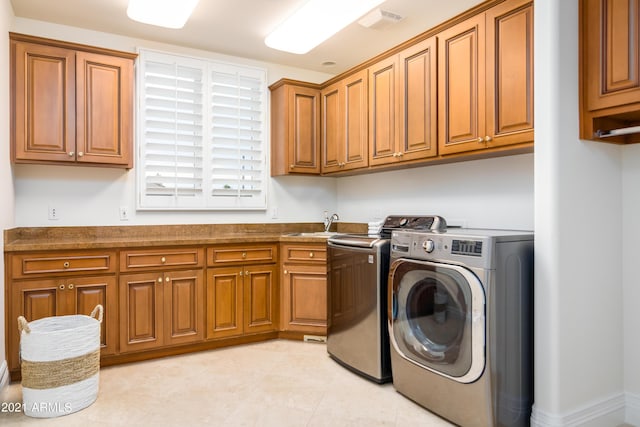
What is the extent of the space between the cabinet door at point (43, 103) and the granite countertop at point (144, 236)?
23.6 inches

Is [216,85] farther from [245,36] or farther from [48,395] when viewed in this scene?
[48,395]

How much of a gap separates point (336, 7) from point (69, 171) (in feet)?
8.05

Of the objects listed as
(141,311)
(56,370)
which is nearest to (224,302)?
(141,311)

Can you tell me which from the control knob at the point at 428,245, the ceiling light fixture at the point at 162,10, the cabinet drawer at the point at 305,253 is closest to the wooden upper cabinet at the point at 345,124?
the cabinet drawer at the point at 305,253

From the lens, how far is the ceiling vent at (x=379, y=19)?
3.07 meters

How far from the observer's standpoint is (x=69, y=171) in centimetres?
339

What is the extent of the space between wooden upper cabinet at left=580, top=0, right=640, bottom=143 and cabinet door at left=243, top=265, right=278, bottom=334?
2.54 metres

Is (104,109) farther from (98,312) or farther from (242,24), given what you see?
(98,312)

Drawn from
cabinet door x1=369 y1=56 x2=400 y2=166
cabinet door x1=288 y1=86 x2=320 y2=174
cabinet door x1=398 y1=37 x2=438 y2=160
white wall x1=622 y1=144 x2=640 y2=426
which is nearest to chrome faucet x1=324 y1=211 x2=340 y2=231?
cabinet door x1=288 y1=86 x2=320 y2=174

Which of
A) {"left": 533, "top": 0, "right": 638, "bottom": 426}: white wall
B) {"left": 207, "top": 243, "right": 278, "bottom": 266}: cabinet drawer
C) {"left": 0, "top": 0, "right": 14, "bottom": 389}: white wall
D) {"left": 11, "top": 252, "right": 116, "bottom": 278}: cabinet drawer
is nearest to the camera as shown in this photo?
{"left": 533, "top": 0, "right": 638, "bottom": 426}: white wall

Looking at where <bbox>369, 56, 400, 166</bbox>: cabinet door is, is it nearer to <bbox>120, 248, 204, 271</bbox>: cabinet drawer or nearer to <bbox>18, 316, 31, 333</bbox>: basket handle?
<bbox>120, 248, 204, 271</bbox>: cabinet drawer

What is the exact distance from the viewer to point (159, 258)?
10.5 feet

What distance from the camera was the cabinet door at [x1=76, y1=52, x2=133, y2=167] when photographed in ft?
10.4

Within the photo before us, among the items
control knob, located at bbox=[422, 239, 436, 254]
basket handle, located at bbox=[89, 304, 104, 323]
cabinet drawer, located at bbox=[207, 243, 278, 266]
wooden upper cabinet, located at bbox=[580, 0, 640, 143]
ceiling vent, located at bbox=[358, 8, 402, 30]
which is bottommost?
basket handle, located at bbox=[89, 304, 104, 323]
